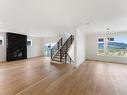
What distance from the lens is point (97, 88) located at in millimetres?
2902

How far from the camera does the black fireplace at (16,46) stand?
7909mm

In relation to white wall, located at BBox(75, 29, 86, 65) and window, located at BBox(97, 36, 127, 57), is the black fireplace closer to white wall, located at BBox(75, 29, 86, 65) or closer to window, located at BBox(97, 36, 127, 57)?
white wall, located at BBox(75, 29, 86, 65)

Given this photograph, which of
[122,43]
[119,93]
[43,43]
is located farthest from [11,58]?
[122,43]

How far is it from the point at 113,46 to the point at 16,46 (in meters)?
8.82

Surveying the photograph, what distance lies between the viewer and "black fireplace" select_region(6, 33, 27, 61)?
791 cm

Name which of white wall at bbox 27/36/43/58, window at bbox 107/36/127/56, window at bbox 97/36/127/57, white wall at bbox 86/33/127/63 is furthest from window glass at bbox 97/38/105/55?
white wall at bbox 27/36/43/58

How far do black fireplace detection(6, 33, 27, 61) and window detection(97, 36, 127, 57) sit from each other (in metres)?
7.43

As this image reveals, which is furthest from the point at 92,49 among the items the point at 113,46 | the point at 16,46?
the point at 16,46

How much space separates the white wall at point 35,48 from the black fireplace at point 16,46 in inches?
32.3

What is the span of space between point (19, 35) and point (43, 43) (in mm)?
3724

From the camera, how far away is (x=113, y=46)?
311 inches

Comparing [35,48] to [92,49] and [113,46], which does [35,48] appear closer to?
[92,49]

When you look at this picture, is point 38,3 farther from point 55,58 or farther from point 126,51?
point 126,51

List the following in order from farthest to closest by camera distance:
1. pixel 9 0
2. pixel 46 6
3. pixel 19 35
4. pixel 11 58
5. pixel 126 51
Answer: pixel 19 35, pixel 11 58, pixel 126 51, pixel 46 6, pixel 9 0
